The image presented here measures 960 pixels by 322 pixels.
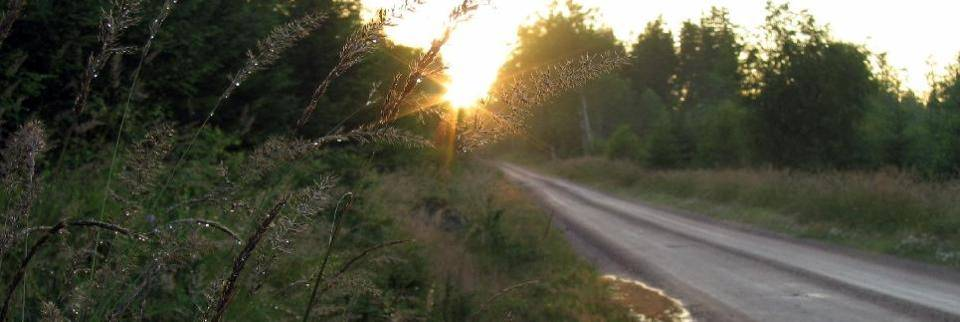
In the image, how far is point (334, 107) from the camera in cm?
1355

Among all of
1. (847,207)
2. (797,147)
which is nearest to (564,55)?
(797,147)

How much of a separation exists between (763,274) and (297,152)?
11479 mm

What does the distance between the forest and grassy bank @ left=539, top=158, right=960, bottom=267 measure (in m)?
0.91

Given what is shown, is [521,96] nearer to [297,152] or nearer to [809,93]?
[297,152]

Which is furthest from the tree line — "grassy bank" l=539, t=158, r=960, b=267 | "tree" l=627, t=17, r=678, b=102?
"tree" l=627, t=17, r=678, b=102

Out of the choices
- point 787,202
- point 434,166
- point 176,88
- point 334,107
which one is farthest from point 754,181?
point 176,88

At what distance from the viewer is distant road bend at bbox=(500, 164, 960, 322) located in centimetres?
941

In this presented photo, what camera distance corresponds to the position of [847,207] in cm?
2025

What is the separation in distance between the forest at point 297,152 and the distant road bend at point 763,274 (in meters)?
1.28

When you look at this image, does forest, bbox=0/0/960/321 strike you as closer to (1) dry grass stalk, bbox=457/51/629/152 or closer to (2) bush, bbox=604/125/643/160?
(1) dry grass stalk, bbox=457/51/629/152

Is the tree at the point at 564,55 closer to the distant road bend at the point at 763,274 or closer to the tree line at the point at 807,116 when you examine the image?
the tree line at the point at 807,116

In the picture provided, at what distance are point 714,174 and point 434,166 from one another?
1442cm

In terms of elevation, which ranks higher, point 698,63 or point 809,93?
point 809,93

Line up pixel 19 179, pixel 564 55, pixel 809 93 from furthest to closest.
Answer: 1. pixel 564 55
2. pixel 809 93
3. pixel 19 179
